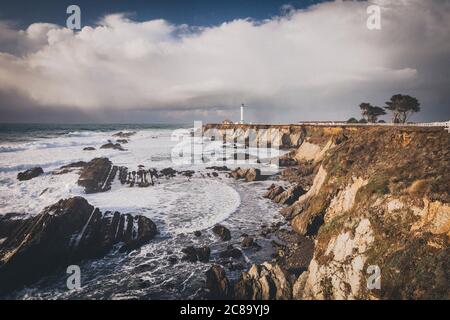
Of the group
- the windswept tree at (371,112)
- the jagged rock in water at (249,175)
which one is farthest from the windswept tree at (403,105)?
the jagged rock in water at (249,175)

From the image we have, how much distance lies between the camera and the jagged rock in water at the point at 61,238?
14.2m

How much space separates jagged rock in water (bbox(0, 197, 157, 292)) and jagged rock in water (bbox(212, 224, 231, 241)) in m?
4.33

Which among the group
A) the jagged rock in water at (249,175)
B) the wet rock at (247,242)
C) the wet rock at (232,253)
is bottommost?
the wet rock at (232,253)

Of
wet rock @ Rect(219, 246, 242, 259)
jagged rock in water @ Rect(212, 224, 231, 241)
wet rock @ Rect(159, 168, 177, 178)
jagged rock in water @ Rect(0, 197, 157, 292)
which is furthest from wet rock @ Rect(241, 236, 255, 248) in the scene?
wet rock @ Rect(159, 168, 177, 178)

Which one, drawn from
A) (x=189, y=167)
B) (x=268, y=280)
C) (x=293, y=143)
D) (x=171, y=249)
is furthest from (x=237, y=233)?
(x=293, y=143)

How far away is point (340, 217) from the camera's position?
14391 millimetres

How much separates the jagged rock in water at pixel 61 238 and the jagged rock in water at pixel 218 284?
6.29m

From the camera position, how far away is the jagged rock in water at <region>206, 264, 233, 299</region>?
12500 mm

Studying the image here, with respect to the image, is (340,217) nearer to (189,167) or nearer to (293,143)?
(189,167)

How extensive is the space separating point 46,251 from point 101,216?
5696 millimetres

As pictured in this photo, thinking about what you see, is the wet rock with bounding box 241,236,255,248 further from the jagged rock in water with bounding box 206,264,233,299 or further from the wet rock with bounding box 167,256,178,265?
the wet rock with bounding box 167,256,178,265

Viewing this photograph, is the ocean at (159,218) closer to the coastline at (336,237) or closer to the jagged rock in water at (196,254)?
the coastline at (336,237)

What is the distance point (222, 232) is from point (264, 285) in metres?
6.84

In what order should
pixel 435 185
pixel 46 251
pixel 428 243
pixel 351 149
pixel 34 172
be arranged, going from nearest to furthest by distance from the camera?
pixel 428 243
pixel 435 185
pixel 46 251
pixel 351 149
pixel 34 172
